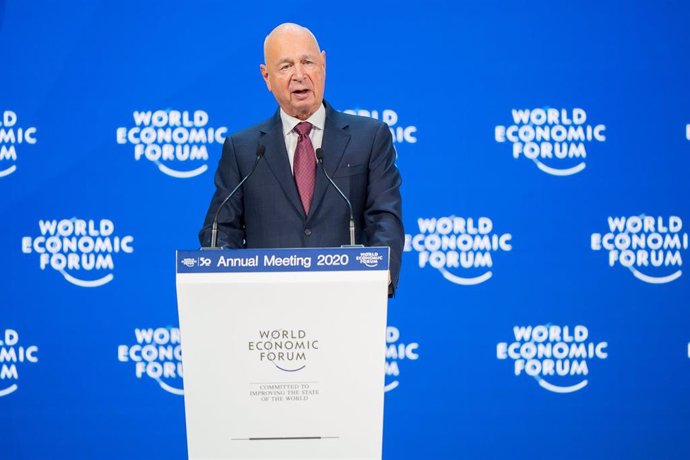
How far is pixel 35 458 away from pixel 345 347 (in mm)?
2757

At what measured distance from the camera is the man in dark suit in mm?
3174

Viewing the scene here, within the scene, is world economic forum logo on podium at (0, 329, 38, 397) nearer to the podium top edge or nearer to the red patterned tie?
the red patterned tie

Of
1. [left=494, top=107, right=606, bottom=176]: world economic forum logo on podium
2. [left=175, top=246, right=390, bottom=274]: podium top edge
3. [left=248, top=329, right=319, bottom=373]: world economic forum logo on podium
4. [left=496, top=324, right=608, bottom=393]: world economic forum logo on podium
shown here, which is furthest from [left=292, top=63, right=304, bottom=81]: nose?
[left=496, top=324, right=608, bottom=393]: world economic forum logo on podium

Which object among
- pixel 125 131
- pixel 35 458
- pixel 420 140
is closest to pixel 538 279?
pixel 420 140

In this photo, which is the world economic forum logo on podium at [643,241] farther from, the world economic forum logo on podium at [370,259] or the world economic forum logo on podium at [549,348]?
the world economic forum logo on podium at [370,259]

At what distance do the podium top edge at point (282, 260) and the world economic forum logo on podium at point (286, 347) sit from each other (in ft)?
0.53

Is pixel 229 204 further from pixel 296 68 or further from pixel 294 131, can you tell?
pixel 296 68

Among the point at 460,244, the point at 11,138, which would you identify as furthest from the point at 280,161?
the point at 11,138

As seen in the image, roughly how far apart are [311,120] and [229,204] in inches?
16.7

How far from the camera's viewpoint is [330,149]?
3211 millimetres

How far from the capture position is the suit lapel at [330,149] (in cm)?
318

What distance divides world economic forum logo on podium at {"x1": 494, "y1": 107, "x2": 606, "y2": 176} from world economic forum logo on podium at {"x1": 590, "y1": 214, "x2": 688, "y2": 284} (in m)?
0.38

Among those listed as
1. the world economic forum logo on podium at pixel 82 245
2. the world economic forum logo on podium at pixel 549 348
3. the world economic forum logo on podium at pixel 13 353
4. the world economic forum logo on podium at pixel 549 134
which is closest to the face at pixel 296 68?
the world economic forum logo on podium at pixel 549 134

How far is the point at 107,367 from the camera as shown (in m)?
4.43
